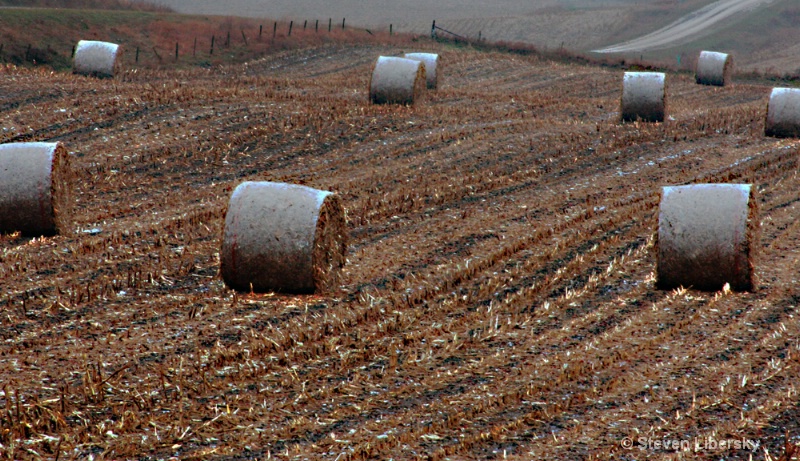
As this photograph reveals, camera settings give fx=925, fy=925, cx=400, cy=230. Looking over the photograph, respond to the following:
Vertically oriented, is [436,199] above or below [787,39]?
below

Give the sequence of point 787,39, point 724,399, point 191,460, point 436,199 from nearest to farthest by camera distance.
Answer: point 191,460 < point 724,399 < point 436,199 < point 787,39

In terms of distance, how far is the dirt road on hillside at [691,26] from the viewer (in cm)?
5294

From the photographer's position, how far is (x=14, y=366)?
7.43m

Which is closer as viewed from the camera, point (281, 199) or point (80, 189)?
point (281, 199)

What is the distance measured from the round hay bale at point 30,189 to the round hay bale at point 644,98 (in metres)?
13.4

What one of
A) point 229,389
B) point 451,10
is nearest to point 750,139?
point 229,389

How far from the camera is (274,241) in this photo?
944 cm

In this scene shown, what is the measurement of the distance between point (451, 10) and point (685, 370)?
67142mm

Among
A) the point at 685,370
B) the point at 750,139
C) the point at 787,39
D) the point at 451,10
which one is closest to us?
the point at 685,370

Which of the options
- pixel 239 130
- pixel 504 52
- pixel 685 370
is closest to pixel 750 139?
pixel 239 130

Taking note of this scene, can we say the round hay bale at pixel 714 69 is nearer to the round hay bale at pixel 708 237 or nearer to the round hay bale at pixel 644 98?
the round hay bale at pixel 644 98

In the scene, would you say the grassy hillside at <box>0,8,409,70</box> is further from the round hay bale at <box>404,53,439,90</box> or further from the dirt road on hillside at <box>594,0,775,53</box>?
the dirt road on hillside at <box>594,0,775,53</box>

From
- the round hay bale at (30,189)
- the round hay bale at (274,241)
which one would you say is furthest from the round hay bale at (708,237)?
the round hay bale at (30,189)

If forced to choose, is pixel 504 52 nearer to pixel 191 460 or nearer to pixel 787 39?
pixel 787 39
